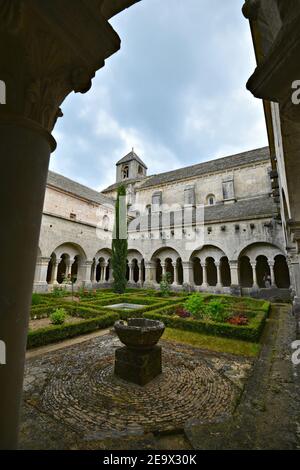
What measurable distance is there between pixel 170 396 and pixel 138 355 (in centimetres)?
79

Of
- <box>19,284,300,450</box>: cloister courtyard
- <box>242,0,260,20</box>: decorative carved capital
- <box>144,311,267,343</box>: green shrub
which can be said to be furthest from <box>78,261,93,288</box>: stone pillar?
<box>242,0,260,20</box>: decorative carved capital

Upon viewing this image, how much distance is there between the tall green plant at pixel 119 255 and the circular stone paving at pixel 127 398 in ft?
40.2

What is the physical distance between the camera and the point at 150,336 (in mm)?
3791

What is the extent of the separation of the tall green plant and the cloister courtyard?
Answer: 1049 centimetres

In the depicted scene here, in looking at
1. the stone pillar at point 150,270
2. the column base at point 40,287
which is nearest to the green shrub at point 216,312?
the column base at point 40,287

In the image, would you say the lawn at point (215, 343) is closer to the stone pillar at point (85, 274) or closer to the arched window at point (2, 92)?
the arched window at point (2, 92)

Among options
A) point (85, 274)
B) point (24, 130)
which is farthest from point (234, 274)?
point (24, 130)

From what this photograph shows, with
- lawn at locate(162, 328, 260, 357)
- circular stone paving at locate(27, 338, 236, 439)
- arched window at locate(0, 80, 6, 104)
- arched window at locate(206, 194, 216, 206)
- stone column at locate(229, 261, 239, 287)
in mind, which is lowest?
Result: circular stone paving at locate(27, 338, 236, 439)

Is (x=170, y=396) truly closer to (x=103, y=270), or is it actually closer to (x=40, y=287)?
(x=40, y=287)

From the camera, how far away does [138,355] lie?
3.81m

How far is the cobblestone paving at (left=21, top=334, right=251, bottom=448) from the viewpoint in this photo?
2.65 meters

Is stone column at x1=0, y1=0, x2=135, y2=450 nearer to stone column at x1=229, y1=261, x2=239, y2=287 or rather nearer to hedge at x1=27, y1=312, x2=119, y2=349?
hedge at x1=27, y1=312, x2=119, y2=349

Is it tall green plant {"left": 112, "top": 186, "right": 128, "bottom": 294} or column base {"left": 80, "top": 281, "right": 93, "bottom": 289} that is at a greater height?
tall green plant {"left": 112, "top": 186, "right": 128, "bottom": 294}

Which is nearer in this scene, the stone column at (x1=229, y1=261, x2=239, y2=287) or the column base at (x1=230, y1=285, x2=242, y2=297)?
the column base at (x1=230, y1=285, x2=242, y2=297)
